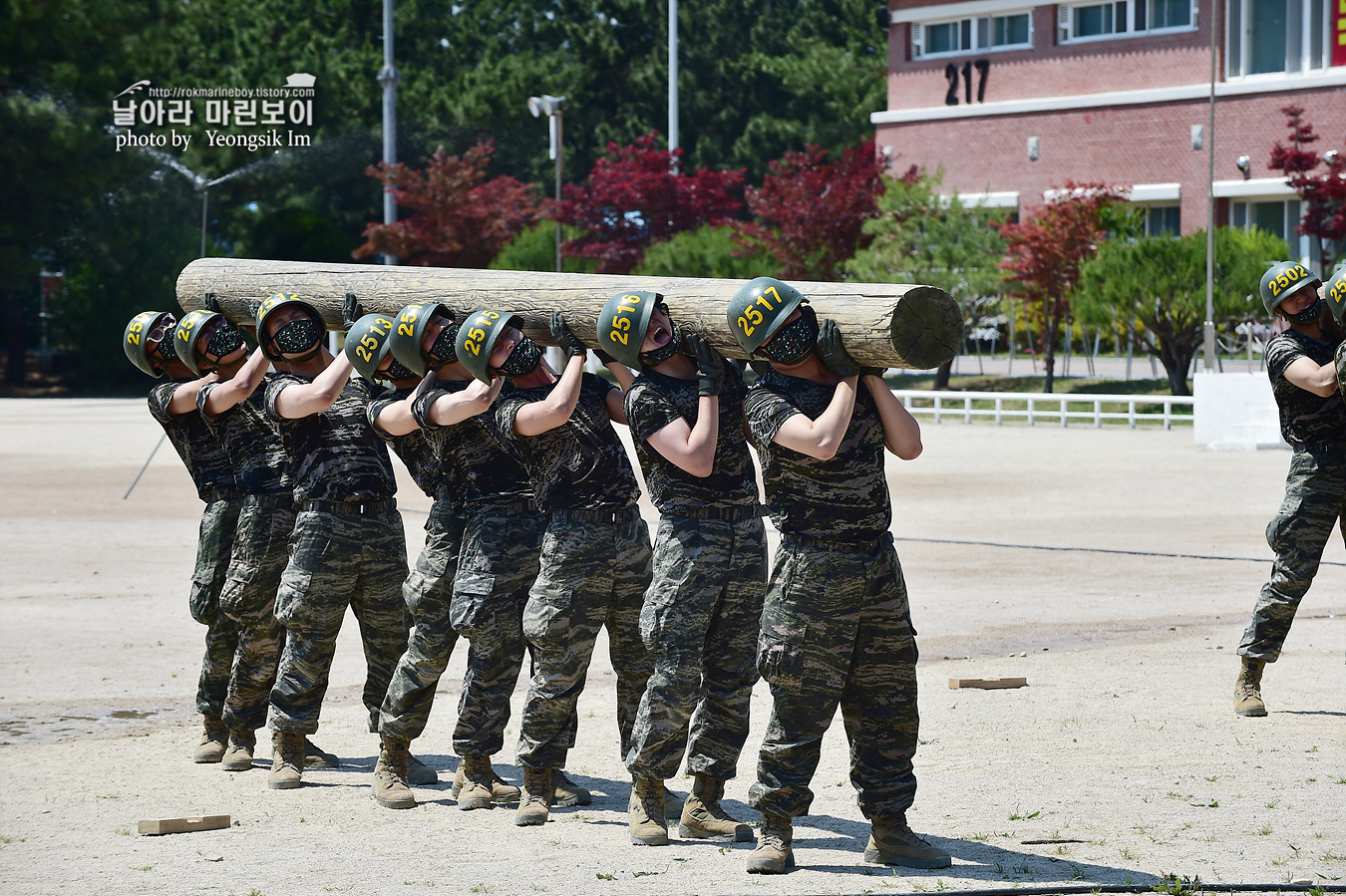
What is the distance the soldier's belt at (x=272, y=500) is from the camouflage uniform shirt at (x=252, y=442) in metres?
0.01

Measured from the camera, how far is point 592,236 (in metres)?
48.8

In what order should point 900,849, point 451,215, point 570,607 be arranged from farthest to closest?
point 451,215 < point 570,607 < point 900,849

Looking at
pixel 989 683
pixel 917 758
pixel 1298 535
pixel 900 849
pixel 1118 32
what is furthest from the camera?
pixel 1118 32

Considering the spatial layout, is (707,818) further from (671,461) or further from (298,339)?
(298,339)

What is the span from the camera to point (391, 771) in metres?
7.26

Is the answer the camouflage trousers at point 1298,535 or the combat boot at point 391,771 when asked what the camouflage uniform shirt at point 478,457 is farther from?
the camouflage trousers at point 1298,535

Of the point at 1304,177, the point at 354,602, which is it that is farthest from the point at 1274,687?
the point at 1304,177

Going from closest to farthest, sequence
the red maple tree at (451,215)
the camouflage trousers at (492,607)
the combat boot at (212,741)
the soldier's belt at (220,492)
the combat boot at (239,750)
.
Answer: the camouflage trousers at (492,607)
the combat boot at (239,750)
the combat boot at (212,741)
the soldier's belt at (220,492)
the red maple tree at (451,215)

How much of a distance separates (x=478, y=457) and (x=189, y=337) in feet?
5.99

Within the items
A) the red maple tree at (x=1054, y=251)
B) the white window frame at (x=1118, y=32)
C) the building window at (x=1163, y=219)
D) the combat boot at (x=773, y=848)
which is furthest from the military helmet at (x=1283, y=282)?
the white window frame at (x=1118, y=32)

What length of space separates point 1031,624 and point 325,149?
49.8 metres

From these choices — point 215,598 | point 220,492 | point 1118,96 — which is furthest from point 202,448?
point 1118,96

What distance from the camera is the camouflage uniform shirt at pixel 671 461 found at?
6441mm

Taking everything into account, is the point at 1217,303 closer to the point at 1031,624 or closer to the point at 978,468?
the point at 978,468
